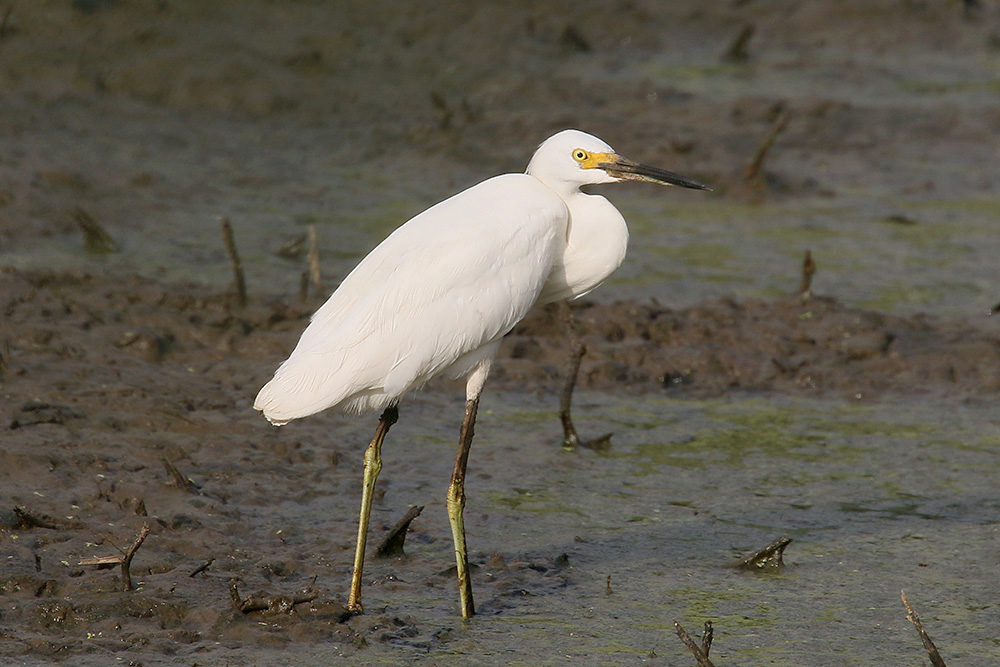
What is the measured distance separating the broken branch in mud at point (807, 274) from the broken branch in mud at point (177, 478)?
3630 mm

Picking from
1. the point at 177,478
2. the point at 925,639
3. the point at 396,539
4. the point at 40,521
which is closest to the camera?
the point at 925,639

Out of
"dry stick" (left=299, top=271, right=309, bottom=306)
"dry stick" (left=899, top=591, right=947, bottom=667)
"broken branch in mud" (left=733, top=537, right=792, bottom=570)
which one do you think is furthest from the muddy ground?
"dry stick" (left=899, top=591, right=947, bottom=667)

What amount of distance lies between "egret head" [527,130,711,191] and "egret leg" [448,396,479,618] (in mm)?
777

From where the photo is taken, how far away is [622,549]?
16.2 feet

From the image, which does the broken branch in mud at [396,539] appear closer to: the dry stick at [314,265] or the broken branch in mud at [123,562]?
the broken branch in mud at [123,562]

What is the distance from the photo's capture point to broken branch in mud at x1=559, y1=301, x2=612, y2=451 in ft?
18.8

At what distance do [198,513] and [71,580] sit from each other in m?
0.69

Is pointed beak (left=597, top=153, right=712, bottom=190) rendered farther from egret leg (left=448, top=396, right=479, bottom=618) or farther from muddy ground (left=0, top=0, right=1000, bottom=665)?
muddy ground (left=0, top=0, right=1000, bottom=665)

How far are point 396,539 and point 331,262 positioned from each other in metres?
3.51

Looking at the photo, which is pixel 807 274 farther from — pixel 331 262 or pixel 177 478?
pixel 177 478

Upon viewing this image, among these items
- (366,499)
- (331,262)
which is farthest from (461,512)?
(331,262)

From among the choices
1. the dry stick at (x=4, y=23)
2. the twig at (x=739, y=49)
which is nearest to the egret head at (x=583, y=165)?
the dry stick at (x=4, y=23)

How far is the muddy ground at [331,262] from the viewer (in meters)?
4.48

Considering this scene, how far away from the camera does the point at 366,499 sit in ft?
14.4
